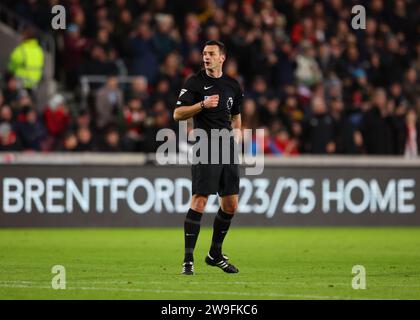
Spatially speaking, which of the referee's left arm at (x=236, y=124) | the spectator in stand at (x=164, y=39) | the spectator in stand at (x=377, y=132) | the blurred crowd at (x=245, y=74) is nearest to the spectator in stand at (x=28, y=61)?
the blurred crowd at (x=245, y=74)

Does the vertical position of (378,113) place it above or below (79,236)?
above

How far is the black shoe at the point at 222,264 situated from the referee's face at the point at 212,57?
6.92ft

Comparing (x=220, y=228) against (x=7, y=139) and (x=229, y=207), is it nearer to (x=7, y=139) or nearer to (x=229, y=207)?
(x=229, y=207)

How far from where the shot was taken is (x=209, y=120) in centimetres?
1180

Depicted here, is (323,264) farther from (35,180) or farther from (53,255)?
(35,180)

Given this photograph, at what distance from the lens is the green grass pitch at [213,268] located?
1031 centimetres

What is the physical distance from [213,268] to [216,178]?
1.34 metres

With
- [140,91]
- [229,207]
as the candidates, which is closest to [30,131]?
[140,91]

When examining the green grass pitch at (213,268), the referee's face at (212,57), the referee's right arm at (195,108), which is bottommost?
the green grass pitch at (213,268)

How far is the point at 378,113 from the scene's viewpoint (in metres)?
21.9

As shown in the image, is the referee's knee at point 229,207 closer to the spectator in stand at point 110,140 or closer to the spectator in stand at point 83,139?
the spectator in stand at point 83,139

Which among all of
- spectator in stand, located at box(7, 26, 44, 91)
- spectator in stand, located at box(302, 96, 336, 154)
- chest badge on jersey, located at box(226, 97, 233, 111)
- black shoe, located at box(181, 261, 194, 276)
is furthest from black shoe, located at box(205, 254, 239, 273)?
spectator in stand, located at box(7, 26, 44, 91)
